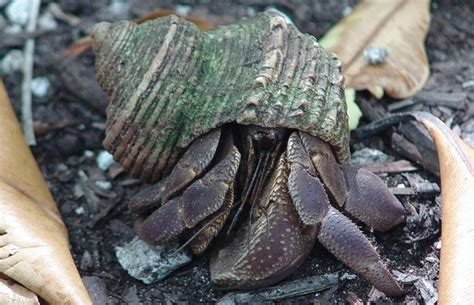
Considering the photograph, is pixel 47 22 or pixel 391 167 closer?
pixel 391 167

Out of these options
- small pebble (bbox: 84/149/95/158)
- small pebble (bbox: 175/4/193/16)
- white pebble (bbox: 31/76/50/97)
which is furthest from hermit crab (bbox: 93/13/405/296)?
small pebble (bbox: 175/4/193/16)

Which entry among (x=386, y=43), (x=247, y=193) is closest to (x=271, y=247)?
(x=247, y=193)

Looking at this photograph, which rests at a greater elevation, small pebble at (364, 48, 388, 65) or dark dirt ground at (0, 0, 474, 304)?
small pebble at (364, 48, 388, 65)

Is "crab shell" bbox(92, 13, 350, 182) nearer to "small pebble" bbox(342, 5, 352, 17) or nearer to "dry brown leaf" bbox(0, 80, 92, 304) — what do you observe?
"dry brown leaf" bbox(0, 80, 92, 304)

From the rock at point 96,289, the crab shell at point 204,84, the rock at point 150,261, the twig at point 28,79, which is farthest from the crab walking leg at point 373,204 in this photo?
the twig at point 28,79

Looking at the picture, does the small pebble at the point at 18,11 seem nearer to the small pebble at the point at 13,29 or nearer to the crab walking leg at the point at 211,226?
the small pebble at the point at 13,29

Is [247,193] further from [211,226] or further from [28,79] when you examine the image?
[28,79]

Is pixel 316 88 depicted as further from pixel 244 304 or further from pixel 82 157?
pixel 82 157
